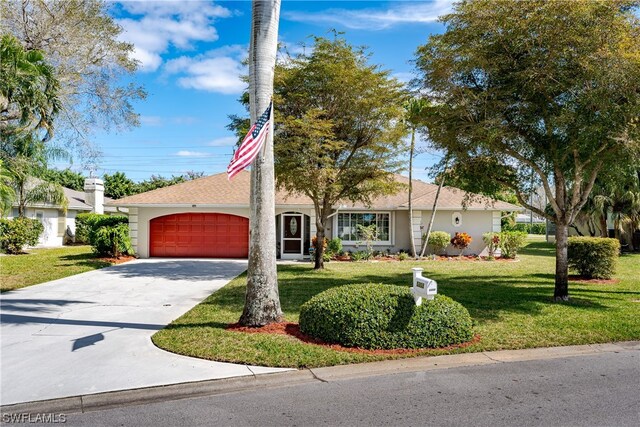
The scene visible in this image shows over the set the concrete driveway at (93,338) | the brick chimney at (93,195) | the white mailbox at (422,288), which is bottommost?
the concrete driveway at (93,338)

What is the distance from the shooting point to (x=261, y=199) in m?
7.59

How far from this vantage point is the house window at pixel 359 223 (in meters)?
22.4

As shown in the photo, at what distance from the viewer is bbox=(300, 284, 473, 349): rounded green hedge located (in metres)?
6.70

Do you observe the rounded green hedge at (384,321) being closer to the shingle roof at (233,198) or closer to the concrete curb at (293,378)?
the concrete curb at (293,378)

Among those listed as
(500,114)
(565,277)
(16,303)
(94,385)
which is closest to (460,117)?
(500,114)

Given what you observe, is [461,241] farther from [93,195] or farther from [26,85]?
[93,195]

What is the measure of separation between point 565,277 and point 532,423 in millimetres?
7538

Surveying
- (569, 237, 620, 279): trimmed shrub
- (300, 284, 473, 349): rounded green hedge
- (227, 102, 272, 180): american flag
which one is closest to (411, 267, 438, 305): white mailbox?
(300, 284, 473, 349): rounded green hedge

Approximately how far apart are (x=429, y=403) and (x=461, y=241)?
18413 mm

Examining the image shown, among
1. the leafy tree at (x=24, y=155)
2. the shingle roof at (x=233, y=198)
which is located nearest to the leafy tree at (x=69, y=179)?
the leafy tree at (x=24, y=155)

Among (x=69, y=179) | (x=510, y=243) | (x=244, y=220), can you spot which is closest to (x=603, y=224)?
(x=510, y=243)

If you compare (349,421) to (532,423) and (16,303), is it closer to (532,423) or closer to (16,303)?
(532,423)

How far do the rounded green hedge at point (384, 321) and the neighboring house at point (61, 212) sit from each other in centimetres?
2136

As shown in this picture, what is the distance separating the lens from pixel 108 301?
10.5m
